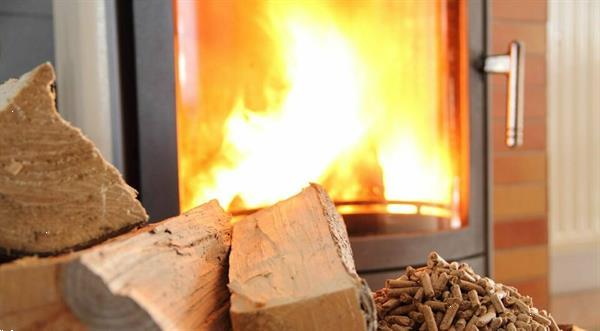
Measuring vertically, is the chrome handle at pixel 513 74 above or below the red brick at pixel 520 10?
below

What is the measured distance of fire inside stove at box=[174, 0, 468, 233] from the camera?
1084 mm

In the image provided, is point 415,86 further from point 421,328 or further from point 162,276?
point 162,276

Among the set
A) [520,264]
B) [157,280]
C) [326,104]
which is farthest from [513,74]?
[157,280]

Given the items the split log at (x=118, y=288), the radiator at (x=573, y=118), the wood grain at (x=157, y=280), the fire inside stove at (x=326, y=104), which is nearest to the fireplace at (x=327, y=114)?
the fire inside stove at (x=326, y=104)

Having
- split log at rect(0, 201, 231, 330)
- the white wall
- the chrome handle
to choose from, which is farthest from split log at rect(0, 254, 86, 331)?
the white wall

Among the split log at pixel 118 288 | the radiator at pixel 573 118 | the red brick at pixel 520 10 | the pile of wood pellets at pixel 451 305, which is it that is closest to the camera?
the split log at pixel 118 288

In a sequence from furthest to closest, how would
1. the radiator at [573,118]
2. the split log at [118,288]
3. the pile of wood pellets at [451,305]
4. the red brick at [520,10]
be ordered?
the radiator at [573,118], the red brick at [520,10], the pile of wood pellets at [451,305], the split log at [118,288]

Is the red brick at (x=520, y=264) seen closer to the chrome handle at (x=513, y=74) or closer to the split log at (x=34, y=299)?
the chrome handle at (x=513, y=74)

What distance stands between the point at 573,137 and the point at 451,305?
1.25 meters

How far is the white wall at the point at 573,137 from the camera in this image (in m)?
1.84

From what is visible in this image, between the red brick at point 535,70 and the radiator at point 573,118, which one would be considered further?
the radiator at point 573,118

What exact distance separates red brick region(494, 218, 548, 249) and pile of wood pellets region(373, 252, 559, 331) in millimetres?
773

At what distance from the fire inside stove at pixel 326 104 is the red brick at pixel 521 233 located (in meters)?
0.40

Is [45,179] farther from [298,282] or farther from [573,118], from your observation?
[573,118]
